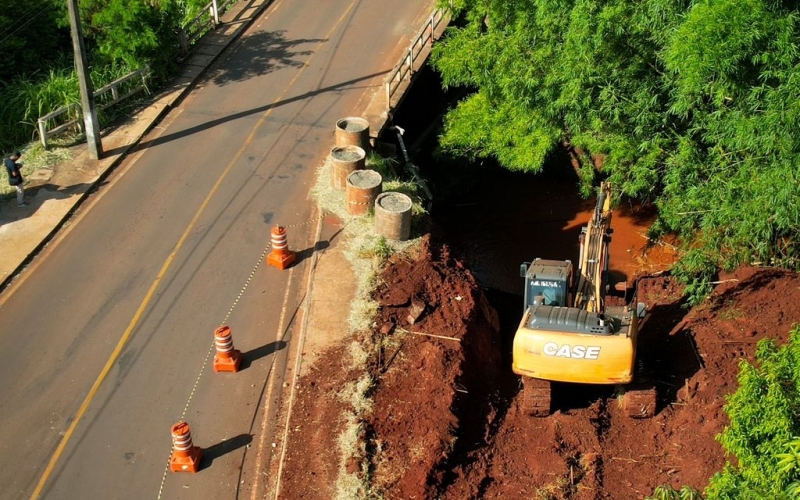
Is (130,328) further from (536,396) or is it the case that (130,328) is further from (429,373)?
(536,396)

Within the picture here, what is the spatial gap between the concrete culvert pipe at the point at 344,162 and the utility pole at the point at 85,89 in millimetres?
6989

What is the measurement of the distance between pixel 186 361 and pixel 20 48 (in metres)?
15.2

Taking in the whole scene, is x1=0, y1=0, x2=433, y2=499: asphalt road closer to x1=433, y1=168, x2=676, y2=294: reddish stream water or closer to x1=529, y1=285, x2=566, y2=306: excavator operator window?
x1=433, y1=168, x2=676, y2=294: reddish stream water

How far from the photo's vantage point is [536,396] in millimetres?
18672

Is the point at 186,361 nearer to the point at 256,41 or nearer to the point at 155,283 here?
the point at 155,283

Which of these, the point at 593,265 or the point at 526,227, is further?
the point at 526,227

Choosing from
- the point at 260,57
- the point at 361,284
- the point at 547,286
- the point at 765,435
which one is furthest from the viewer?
the point at 260,57

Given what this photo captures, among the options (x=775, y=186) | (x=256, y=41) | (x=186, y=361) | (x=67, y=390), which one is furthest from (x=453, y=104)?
(x=67, y=390)

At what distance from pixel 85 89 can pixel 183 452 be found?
12.4 metres

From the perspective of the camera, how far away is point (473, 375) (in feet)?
63.8

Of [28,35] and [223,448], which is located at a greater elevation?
[28,35]

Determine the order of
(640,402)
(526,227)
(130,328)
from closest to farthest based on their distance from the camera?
(640,402) → (130,328) → (526,227)

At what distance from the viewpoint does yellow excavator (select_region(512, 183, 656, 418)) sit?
16.8 metres

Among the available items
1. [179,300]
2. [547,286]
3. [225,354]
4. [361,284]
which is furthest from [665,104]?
[179,300]
